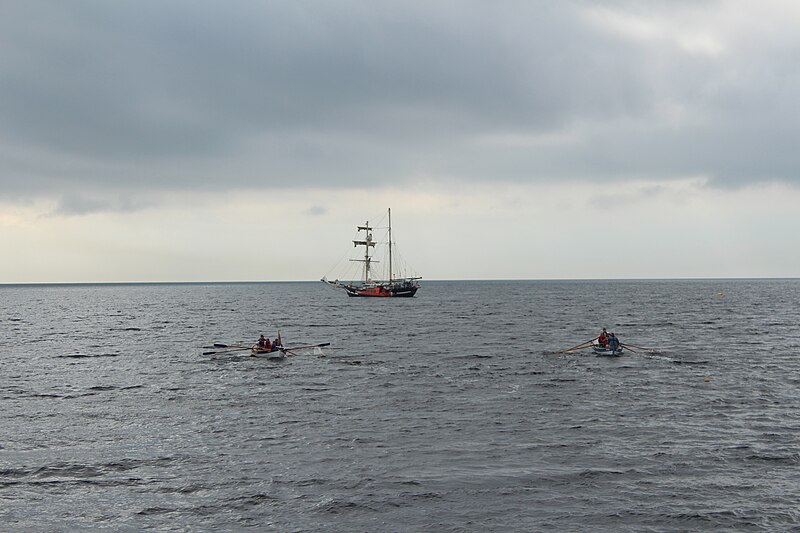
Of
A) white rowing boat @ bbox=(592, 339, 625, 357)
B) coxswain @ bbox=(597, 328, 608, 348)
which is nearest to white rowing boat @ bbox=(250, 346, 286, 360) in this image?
white rowing boat @ bbox=(592, 339, 625, 357)

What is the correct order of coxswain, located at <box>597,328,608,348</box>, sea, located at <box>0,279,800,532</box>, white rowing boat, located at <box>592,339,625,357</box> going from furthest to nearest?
coxswain, located at <box>597,328,608,348</box> < white rowing boat, located at <box>592,339,625,357</box> < sea, located at <box>0,279,800,532</box>

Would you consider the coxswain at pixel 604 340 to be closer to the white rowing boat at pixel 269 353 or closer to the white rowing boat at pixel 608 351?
the white rowing boat at pixel 608 351

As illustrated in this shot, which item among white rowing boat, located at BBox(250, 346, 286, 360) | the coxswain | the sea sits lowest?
the sea

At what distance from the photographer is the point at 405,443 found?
3008 centimetres

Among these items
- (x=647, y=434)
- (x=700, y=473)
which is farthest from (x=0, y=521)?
(x=647, y=434)

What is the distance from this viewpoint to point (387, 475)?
2544 centimetres

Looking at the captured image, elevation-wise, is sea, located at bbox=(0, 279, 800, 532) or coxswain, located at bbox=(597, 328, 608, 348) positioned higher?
coxswain, located at bbox=(597, 328, 608, 348)

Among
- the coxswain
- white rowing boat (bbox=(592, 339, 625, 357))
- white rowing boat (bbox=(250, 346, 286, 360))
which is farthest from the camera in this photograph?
white rowing boat (bbox=(250, 346, 286, 360))

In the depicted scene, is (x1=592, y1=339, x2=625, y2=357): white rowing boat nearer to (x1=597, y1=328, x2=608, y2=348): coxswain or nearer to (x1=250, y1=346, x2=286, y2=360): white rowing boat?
(x1=597, y1=328, x2=608, y2=348): coxswain

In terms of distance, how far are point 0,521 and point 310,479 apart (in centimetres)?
1058

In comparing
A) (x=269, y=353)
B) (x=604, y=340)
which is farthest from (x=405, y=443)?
(x=604, y=340)

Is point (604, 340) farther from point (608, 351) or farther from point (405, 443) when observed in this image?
point (405, 443)

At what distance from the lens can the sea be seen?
852 inches

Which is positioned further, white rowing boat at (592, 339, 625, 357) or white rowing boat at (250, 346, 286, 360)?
white rowing boat at (250, 346, 286, 360)
